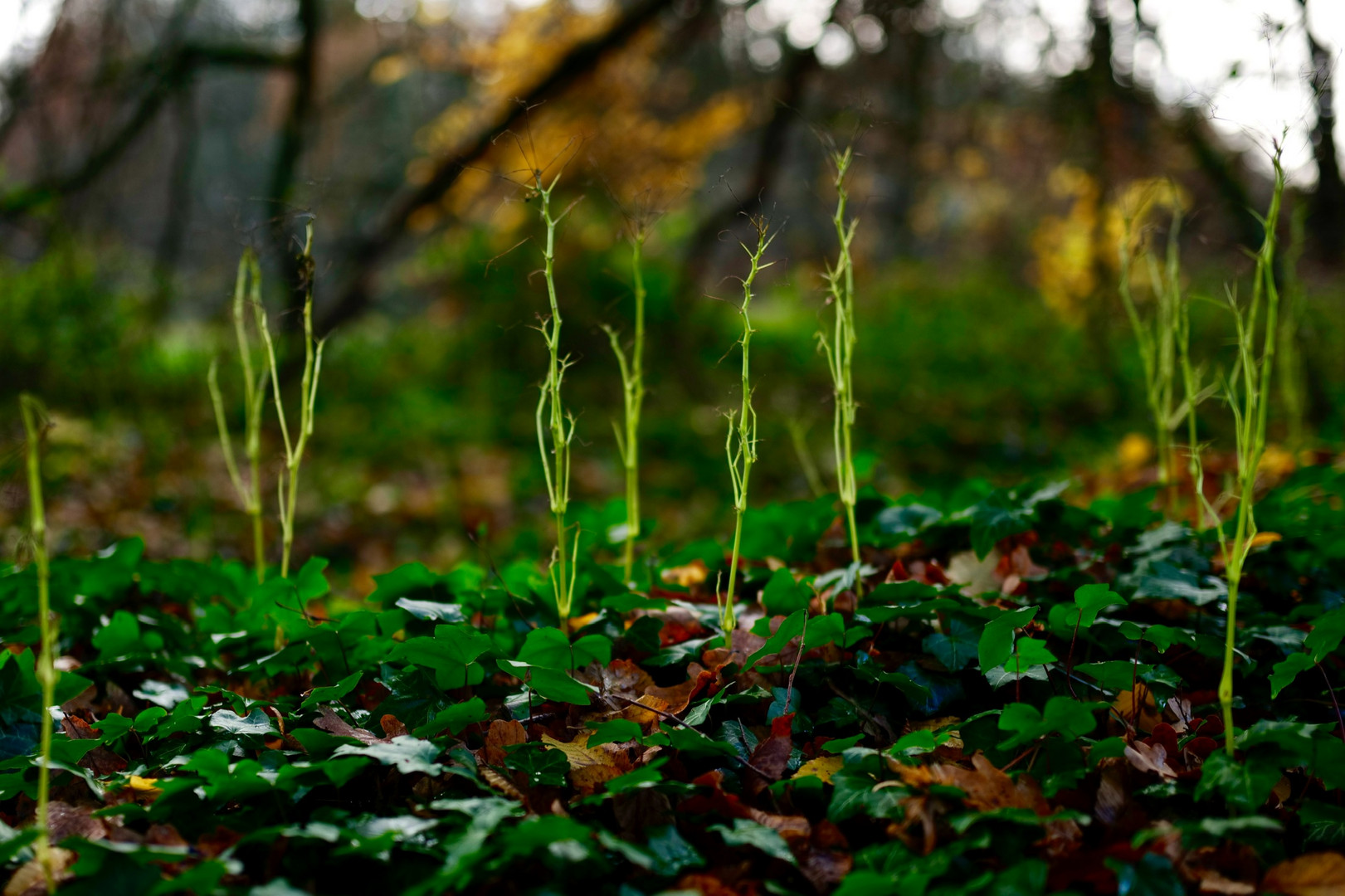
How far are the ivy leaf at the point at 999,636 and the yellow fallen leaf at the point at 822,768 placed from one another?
0.92ft

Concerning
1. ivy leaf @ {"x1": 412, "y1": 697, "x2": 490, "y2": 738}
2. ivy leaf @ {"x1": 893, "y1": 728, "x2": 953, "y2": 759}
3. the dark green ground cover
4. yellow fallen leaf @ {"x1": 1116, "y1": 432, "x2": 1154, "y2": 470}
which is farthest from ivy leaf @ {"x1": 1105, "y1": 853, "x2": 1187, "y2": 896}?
yellow fallen leaf @ {"x1": 1116, "y1": 432, "x2": 1154, "y2": 470}

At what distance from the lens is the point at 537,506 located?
541cm

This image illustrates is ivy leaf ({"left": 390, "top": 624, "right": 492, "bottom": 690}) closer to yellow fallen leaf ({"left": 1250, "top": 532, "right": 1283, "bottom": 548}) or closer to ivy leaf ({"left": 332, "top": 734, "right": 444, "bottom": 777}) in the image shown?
ivy leaf ({"left": 332, "top": 734, "right": 444, "bottom": 777})

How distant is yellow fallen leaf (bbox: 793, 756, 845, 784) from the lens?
1.36 meters

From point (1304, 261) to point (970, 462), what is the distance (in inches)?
88.8

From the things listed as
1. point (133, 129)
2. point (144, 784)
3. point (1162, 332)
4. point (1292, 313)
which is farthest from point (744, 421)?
point (133, 129)

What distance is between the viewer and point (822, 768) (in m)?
1.37

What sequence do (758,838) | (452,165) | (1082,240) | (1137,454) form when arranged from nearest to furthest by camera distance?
(758,838)
(1137,454)
(452,165)
(1082,240)

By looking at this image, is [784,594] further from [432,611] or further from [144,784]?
[144,784]

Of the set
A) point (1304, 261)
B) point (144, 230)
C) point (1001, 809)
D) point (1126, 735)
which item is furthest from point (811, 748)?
point (144, 230)

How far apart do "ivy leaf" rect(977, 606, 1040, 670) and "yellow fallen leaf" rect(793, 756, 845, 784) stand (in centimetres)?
28

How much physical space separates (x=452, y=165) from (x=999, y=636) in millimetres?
4793

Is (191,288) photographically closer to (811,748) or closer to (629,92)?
(629,92)

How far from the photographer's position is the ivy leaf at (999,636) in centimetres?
138
